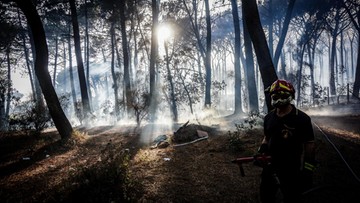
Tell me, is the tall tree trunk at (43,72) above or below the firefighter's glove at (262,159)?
above

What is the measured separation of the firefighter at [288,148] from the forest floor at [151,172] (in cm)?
36

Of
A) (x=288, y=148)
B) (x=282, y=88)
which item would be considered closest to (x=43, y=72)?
(x=282, y=88)

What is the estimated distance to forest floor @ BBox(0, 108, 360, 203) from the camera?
433 centimetres

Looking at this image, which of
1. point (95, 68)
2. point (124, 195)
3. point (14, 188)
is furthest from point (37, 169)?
point (95, 68)

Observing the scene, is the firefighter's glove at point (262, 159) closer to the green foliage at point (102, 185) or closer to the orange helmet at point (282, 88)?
the orange helmet at point (282, 88)

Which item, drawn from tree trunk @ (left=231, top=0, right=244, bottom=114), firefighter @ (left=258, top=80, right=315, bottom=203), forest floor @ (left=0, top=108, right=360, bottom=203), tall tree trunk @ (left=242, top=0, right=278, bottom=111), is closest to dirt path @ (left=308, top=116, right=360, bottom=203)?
forest floor @ (left=0, top=108, right=360, bottom=203)

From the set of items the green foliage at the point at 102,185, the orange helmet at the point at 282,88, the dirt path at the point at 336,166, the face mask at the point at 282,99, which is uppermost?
the orange helmet at the point at 282,88

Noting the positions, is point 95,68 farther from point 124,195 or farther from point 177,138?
point 124,195

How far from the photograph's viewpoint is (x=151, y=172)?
19.3 feet

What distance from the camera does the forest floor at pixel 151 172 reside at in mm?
4328

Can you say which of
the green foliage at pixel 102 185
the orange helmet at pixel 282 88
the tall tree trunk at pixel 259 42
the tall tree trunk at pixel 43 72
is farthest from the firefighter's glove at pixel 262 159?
the tall tree trunk at pixel 43 72

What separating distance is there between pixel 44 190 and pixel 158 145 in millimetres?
4560

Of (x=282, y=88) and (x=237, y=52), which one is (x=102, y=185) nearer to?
(x=282, y=88)

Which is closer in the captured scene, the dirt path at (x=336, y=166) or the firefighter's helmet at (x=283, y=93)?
the firefighter's helmet at (x=283, y=93)
